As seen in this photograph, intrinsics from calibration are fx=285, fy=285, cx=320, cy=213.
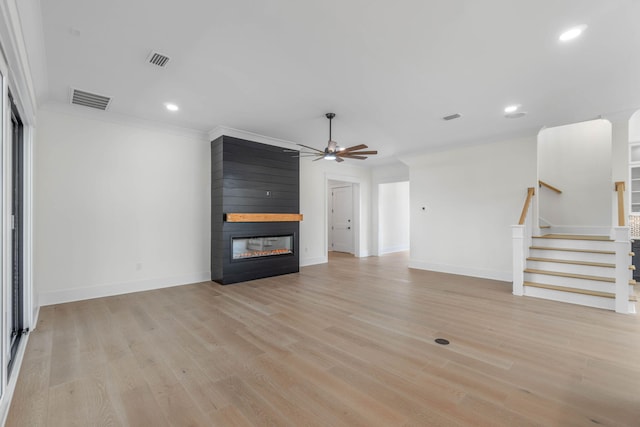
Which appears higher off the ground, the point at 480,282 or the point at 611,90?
the point at 611,90

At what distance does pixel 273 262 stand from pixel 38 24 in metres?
4.56

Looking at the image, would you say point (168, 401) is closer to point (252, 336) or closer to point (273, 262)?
point (252, 336)

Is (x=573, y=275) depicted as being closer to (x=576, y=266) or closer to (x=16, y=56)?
(x=576, y=266)

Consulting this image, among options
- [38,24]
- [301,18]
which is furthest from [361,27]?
[38,24]

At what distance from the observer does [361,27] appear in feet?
7.91

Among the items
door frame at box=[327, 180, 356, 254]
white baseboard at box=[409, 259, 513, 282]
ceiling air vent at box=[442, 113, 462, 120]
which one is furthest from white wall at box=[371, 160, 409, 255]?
ceiling air vent at box=[442, 113, 462, 120]

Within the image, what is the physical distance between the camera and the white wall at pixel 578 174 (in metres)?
5.64

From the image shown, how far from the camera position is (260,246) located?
5.75 m

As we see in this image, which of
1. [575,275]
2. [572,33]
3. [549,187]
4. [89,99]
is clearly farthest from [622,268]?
[89,99]

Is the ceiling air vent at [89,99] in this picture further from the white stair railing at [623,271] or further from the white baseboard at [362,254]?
the white stair railing at [623,271]

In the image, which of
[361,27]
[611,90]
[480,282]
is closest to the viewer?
[361,27]

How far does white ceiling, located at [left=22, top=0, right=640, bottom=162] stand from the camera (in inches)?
87.8

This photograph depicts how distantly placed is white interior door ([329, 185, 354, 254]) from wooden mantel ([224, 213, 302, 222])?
3.27 m

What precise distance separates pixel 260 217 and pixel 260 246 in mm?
624
